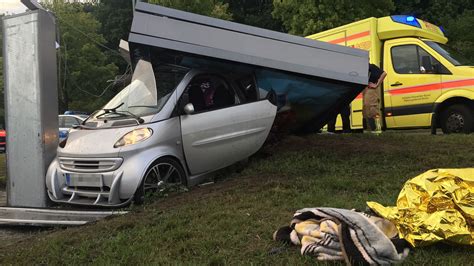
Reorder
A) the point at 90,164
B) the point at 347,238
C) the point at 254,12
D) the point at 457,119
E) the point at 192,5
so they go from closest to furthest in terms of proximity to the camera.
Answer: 1. the point at 347,238
2. the point at 90,164
3. the point at 457,119
4. the point at 192,5
5. the point at 254,12

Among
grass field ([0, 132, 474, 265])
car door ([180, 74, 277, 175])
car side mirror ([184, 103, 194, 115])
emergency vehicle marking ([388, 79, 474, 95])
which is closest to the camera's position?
grass field ([0, 132, 474, 265])

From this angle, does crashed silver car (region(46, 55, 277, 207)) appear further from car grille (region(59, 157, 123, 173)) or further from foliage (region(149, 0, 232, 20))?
foliage (region(149, 0, 232, 20))

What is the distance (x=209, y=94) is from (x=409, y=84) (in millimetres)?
5699

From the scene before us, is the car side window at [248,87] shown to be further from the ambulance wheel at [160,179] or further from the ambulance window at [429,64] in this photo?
the ambulance window at [429,64]

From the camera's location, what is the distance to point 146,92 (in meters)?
6.76

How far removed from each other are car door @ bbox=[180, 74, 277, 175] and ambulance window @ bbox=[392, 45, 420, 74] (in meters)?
4.81

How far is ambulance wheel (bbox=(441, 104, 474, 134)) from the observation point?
9.78 meters

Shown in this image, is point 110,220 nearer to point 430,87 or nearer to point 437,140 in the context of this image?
point 437,140

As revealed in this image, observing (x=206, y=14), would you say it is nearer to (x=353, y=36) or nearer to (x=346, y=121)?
(x=353, y=36)

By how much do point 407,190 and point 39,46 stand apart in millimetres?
5175

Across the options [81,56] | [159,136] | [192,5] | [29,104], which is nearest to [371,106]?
[159,136]

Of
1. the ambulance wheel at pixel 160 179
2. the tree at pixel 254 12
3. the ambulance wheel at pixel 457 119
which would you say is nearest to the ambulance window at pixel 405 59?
the ambulance wheel at pixel 457 119

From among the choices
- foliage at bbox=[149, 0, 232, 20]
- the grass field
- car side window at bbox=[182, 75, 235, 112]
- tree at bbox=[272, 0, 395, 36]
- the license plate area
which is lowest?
the grass field

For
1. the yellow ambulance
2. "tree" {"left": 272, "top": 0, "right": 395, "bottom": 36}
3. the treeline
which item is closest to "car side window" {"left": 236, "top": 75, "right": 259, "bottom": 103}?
the treeline
